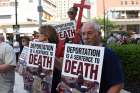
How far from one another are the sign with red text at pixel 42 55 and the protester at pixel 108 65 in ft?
3.76

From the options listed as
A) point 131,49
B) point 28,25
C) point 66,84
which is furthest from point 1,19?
point 66,84

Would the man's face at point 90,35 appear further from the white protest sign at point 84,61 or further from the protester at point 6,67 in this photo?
the protester at point 6,67

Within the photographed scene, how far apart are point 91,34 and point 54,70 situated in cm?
129

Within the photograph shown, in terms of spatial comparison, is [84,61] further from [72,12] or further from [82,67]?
[72,12]


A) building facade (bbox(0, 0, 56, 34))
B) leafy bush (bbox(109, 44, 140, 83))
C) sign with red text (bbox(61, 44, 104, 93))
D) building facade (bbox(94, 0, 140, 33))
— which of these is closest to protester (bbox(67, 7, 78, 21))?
sign with red text (bbox(61, 44, 104, 93))

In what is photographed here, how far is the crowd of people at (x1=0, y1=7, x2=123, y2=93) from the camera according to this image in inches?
182

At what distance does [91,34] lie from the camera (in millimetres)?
4602

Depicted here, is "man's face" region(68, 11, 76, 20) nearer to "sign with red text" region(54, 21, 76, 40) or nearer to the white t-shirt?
"sign with red text" region(54, 21, 76, 40)

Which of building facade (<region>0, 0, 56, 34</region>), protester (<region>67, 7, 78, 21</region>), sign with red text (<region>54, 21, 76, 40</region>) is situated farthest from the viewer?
building facade (<region>0, 0, 56, 34</region>)

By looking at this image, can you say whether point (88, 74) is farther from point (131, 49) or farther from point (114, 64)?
point (131, 49)

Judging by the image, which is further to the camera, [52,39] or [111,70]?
[52,39]

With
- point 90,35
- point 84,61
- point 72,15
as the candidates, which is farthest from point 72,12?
point 90,35

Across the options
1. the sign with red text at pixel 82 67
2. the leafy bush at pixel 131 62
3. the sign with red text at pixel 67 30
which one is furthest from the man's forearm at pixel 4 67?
the leafy bush at pixel 131 62

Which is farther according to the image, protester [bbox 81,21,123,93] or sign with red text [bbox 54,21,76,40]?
sign with red text [bbox 54,21,76,40]
